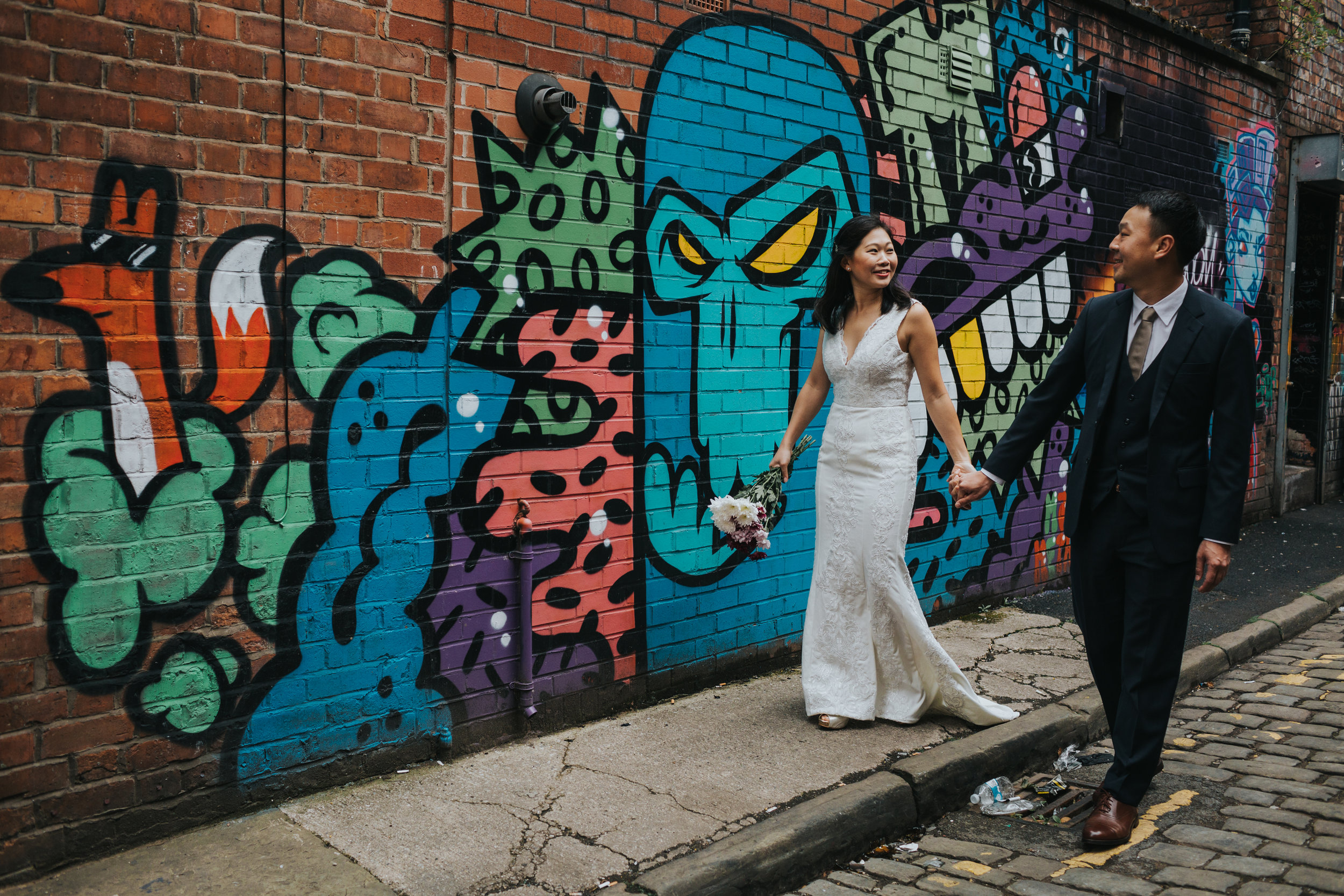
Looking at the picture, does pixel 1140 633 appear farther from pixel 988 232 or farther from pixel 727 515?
pixel 988 232

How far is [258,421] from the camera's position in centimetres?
343

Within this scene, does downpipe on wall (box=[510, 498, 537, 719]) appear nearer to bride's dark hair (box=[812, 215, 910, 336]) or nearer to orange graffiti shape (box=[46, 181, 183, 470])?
orange graffiti shape (box=[46, 181, 183, 470])

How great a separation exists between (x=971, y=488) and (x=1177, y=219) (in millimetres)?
1191

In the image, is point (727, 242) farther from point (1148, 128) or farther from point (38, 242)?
point (1148, 128)

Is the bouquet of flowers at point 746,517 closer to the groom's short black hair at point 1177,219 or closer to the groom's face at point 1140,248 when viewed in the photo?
the groom's face at point 1140,248

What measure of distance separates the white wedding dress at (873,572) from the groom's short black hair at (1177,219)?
1059 millimetres

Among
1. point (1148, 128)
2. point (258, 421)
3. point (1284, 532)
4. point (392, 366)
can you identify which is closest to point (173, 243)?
point (258, 421)

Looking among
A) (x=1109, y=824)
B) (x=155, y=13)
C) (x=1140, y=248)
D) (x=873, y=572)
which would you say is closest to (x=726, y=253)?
(x=873, y=572)

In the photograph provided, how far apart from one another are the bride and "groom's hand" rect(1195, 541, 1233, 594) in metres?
1.04

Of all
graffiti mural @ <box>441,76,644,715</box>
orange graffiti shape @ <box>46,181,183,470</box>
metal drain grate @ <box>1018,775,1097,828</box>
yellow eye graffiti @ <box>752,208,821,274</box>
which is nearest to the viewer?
orange graffiti shape @ <box>46,181,183,470</box>

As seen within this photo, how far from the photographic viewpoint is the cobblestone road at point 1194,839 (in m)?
3.25

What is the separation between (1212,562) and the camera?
3387mm

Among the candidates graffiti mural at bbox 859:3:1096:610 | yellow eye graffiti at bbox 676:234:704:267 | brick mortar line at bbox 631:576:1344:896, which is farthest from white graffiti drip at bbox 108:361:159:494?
graffiti mural at bbox 859:3:1096:610

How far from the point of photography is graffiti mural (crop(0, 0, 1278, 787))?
124 inches
